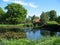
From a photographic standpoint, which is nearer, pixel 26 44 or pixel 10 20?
pixel 26 44

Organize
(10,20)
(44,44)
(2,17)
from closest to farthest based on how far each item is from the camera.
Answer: (44,44)
(10,20)
(2,17)

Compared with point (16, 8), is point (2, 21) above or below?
below

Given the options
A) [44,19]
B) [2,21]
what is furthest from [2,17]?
[44,19]

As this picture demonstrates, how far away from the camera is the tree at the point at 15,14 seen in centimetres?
5782

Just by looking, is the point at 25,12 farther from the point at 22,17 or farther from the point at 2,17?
the point at 2,17

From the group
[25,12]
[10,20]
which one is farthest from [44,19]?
[10,20]

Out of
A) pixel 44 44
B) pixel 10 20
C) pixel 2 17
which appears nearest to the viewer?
pixel 44 44

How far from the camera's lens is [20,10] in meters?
59.1

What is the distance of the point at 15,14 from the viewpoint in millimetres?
58688

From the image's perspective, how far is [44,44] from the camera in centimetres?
974

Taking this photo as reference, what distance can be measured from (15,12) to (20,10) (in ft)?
5.50

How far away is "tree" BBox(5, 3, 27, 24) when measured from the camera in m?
57.8

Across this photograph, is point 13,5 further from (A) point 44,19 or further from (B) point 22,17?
(A) point 44,19

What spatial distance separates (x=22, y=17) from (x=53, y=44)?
50247 mm
